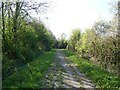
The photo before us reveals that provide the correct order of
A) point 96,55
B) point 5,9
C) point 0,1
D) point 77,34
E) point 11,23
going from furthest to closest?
1. point 77,34
2. point 96,55
3. point 11,23
4. point 5,9
5. point 0,1

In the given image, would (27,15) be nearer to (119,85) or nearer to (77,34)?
(119,85)

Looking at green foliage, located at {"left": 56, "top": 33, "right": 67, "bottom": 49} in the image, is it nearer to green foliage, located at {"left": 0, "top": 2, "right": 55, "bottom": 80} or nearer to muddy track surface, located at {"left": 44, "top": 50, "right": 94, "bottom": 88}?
green foliage, located at {"left": 0, "top": 2, "right": 55, "bottom": 80}

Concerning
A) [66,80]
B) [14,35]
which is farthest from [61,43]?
[66,80]

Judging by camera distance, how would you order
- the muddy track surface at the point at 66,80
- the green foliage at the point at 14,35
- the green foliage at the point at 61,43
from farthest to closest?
the green foliage at the point at 61,43
the green foliage at the point at 14,35
the muddy track surface at the point at 66,80

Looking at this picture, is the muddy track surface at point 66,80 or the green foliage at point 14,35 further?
the green foliage at point 14,35

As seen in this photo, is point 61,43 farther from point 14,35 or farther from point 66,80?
point 66,80

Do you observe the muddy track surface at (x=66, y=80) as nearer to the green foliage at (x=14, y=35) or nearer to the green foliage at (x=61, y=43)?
the green foliage at (x=14, y=35)

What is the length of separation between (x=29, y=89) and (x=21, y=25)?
20146mm

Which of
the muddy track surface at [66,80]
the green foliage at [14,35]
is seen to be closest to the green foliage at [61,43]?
the green foliage at [14,35]

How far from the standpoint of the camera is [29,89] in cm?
1455

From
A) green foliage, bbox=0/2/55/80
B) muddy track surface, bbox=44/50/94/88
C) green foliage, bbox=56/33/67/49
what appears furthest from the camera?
green foliage, bbox=56/33/67/49

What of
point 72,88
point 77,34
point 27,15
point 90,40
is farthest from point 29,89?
point 77,34

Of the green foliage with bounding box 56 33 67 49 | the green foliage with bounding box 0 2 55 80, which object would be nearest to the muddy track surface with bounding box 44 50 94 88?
the green foliage with bounding box 0 2 55 80

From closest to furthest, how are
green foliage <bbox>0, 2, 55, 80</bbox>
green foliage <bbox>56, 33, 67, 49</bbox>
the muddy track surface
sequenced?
the muddy track surface, green foliage <bbox>0, 2, 55, 80</bbox>, green foliage <bbox>56, 33, 67, 49</bbox>
